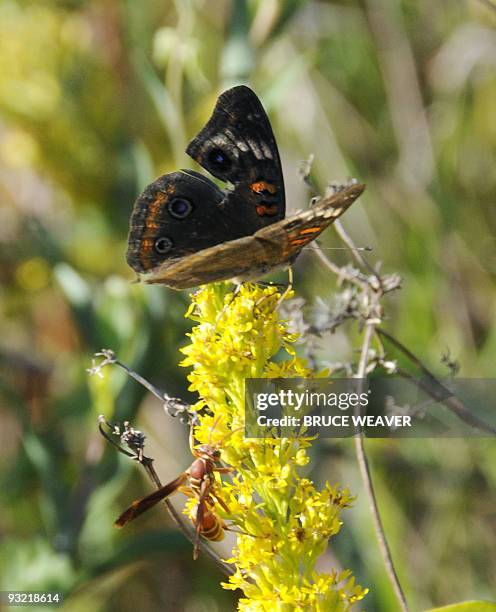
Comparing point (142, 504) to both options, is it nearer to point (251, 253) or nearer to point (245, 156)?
point (251, 253)

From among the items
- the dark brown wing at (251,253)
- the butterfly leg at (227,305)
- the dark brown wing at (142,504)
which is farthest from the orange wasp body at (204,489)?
the dark brown wing at (251,253)

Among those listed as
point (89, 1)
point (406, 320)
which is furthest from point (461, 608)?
point (89, 1)

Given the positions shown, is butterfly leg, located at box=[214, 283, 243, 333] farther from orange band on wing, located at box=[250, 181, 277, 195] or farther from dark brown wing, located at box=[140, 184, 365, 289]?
orange band on wing, located at box=[250, 181, 277, 195]

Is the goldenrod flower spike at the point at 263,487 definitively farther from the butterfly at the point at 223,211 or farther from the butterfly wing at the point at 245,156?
the butterfly wing at the point at 245,156

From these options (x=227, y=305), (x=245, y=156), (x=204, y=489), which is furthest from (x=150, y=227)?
(x=204, y=489)

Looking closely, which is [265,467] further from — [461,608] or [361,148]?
[361,148]
